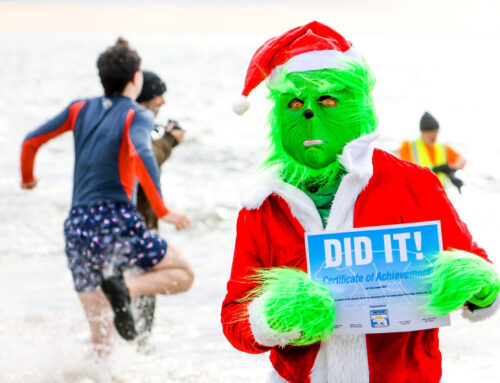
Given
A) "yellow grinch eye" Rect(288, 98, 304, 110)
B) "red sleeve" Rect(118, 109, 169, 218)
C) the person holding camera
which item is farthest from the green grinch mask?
the person holding camera

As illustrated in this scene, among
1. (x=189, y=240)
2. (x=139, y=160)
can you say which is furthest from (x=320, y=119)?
(x=189, y=240)

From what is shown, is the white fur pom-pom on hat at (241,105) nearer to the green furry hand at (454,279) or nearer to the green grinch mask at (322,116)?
the green grinch mask at (322,116)

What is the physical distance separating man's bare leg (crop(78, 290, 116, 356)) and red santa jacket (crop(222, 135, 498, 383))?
2.39 meters

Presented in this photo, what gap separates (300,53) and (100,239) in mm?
2408

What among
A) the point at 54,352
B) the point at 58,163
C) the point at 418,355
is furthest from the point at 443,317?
the point at 58,163

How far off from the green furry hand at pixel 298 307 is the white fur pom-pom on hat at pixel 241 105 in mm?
581

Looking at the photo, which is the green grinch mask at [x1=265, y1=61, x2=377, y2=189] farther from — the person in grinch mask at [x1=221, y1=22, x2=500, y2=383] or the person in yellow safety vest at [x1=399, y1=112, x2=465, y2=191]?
the person in yellow safety vest at [x1=399, y1=112, x2=465, y2=191]

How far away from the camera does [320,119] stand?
202cm

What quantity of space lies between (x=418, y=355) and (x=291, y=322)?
1.35 ft

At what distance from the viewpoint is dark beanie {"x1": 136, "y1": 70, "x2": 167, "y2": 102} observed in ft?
16.3

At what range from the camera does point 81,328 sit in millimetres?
5336

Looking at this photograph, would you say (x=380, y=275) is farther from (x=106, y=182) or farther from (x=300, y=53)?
(x=106, y=182)

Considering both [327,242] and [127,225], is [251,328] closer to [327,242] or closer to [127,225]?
[327,242]

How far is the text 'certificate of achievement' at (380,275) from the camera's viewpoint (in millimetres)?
1856
